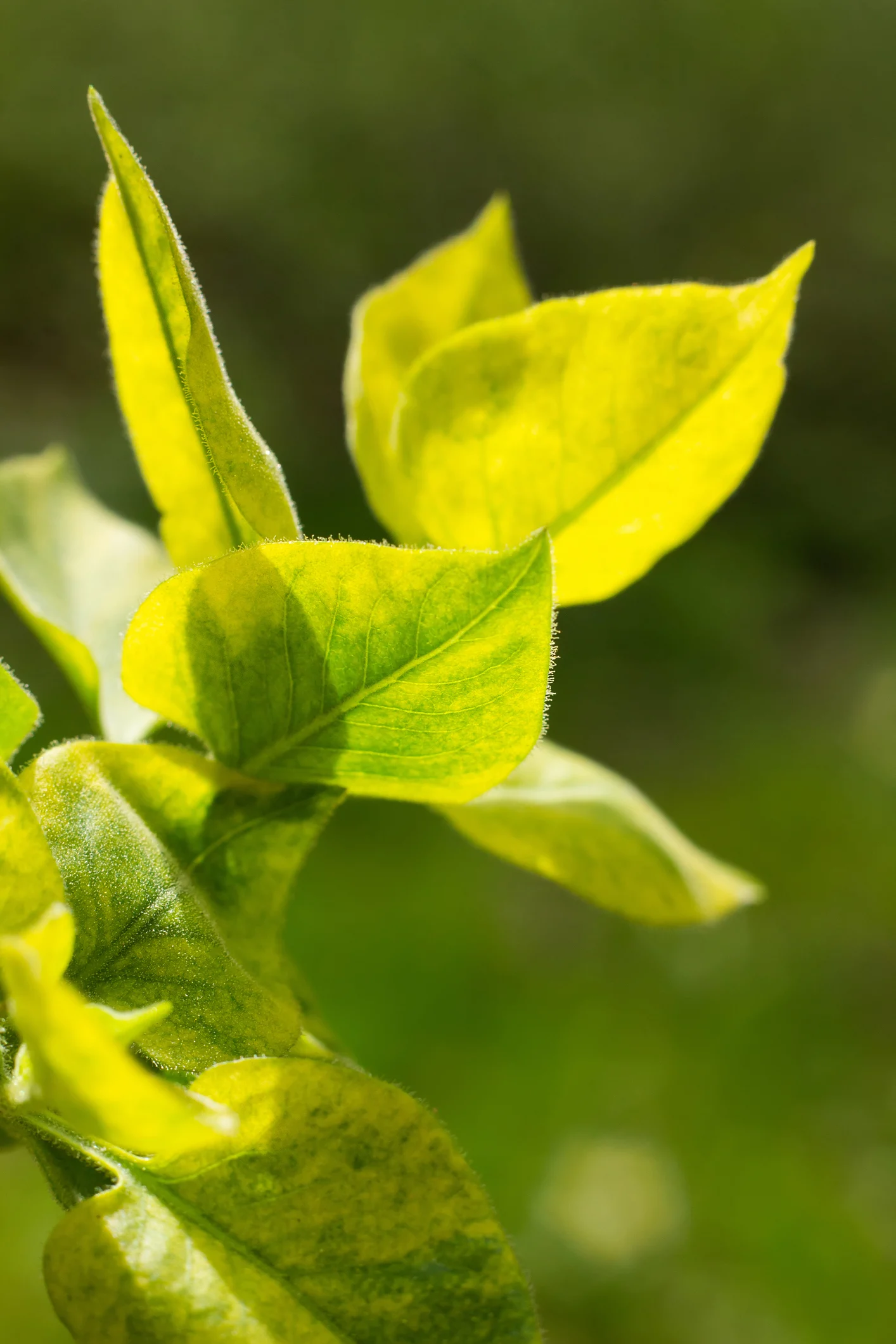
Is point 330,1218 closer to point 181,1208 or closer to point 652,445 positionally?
point 181,1208

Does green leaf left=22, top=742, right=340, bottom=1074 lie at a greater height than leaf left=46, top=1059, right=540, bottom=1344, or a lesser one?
greater

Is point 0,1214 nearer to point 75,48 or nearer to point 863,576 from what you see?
point 863,576

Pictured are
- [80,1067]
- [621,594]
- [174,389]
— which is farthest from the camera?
[621,594]

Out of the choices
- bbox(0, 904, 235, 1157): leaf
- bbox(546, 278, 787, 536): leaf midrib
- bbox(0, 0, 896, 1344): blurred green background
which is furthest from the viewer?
bbox(0, 0, 896, 1344): blurred green background

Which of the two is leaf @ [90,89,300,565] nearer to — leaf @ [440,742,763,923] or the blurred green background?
leaf @ [440,742,763,923]

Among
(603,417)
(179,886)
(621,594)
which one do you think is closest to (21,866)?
(179,886)

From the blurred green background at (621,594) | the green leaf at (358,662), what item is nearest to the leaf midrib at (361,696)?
the green leaf at (358,662)

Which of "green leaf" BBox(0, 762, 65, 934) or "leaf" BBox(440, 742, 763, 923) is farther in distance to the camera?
"leaf" BBox(440, 742, 763, 923)

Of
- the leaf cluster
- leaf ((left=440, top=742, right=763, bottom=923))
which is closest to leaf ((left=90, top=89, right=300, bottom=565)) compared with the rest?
the leaf cluster
